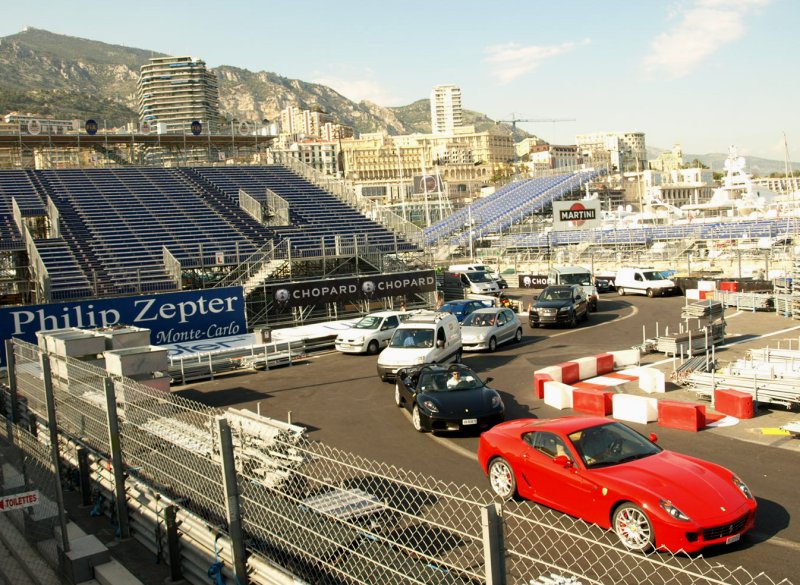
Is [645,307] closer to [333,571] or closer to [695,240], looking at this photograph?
[695,240]

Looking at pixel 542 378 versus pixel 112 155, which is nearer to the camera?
pixel 542 378

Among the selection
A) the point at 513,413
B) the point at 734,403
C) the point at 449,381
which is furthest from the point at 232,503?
the point at 734,403

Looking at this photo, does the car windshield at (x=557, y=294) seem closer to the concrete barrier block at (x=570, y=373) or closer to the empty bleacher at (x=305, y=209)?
the empty bleacher at (x=305, y=209)

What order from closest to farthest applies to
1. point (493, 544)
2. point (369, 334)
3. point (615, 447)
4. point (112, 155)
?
point (493, 544)
point (615, 447)
point (369, 334)
point (112, 155)

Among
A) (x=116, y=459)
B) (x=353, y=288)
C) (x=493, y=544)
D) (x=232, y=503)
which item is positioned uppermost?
(x=493, y=544)

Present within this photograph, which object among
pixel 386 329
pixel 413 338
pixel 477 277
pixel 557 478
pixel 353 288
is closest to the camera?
pixel 557 478

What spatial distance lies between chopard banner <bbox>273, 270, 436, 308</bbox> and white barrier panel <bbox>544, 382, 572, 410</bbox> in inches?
691

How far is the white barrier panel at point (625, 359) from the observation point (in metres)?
20.7

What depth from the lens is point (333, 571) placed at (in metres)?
6.03

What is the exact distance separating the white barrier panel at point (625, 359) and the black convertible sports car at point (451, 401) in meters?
6.71

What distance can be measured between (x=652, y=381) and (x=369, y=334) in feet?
37.4

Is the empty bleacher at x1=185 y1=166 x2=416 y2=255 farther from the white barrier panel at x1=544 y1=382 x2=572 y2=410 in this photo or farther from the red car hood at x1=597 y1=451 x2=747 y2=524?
the red car hood at x1=597 y1=451 x2=747 y2=524

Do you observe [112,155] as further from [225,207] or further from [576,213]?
[576,213]

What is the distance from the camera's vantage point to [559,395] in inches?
648
